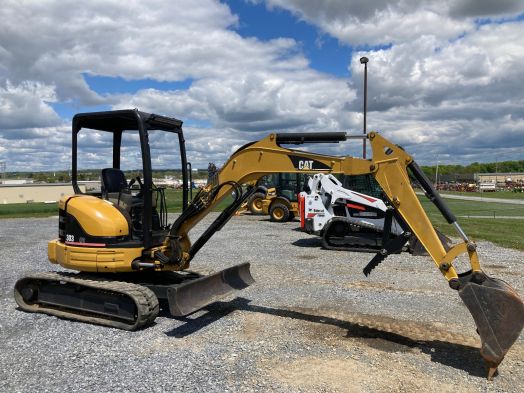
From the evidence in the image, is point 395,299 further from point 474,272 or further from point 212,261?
point 212,261

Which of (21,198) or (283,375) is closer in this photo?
(283,375)

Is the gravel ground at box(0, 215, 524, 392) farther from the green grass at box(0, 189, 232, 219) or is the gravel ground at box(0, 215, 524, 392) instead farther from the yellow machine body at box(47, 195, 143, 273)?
the green grass at box(0, 189, 232, 219)

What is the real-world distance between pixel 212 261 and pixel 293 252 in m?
2.49

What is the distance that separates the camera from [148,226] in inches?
279

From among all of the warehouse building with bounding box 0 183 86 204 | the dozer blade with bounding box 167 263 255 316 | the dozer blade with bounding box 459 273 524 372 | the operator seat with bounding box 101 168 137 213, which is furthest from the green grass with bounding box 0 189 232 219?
the warehouse building with bounding box 0 183 86 204

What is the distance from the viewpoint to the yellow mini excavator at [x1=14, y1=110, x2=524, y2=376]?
6.18 meters

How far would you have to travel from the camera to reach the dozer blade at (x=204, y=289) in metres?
6.62

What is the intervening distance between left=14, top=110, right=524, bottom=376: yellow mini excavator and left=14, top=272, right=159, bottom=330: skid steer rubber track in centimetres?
1

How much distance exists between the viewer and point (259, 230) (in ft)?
61.4

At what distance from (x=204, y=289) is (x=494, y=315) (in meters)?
3.95

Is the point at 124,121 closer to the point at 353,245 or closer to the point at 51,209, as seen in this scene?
the point at 353,245

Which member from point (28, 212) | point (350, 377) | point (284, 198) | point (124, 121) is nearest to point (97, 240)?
point (124, 121)

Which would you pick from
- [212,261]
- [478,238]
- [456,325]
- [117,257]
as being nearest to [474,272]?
[456,325]

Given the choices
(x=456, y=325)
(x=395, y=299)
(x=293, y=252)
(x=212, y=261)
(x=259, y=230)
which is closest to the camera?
(x=456, y=325)
